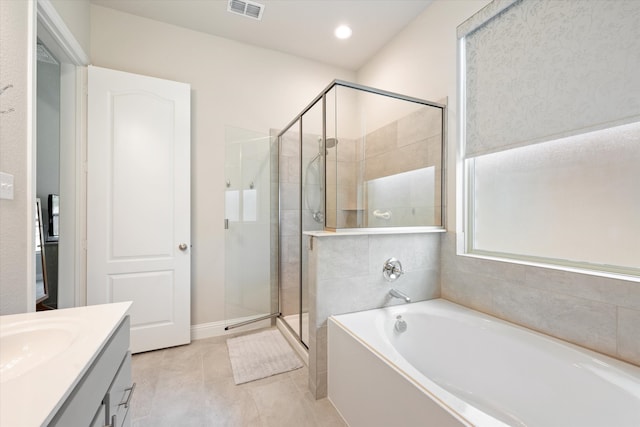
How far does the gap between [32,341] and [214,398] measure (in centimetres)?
112

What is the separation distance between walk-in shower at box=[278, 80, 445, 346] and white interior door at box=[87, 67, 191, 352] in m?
1.03

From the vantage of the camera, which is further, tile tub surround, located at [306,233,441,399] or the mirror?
the mirror

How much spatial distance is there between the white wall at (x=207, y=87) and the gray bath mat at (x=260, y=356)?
41 cm

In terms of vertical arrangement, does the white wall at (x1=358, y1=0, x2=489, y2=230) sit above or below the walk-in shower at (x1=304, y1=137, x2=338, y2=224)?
above

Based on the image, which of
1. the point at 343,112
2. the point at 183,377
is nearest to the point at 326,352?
the point at 183,377

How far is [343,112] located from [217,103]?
55.2 inches

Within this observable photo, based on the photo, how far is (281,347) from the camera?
2.29m

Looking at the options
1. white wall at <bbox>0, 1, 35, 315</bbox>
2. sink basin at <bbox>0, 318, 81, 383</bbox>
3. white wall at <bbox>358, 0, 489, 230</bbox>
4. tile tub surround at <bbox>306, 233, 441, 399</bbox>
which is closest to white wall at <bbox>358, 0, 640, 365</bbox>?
white wall at <bbox>358, 0, 489, 230</bbox>

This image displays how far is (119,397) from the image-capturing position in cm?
96

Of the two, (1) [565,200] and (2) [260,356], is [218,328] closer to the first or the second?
(2) [260,356]

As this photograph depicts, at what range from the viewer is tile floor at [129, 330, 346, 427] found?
151 cm

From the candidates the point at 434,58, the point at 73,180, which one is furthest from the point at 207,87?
the point at 434,58

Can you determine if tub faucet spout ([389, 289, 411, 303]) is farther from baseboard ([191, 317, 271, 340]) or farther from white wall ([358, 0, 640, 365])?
baseboard ([191, 317, 271, 340])

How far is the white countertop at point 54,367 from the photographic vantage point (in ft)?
1.70
